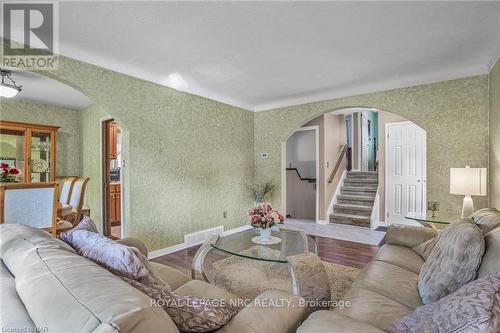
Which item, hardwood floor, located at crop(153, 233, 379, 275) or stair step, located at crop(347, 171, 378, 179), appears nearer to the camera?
hardwood floor, located at crop(153, 233, 379, 275)

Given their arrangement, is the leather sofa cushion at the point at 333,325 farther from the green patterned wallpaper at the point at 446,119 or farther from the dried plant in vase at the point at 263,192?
the dried plant in vase at the point at 263,192

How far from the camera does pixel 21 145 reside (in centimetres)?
434

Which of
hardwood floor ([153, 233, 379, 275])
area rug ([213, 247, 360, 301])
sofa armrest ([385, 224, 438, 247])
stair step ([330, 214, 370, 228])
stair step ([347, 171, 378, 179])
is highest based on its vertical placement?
stair step ([347, 171, 378, 179])

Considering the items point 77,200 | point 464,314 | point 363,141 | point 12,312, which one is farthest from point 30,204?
point 363,141

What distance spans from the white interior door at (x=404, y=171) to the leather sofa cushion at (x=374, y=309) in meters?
4.10

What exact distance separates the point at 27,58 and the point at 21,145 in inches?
107

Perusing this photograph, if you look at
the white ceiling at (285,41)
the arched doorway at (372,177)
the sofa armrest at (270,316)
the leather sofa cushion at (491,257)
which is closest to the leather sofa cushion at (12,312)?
the sofa armrest at (270,316)

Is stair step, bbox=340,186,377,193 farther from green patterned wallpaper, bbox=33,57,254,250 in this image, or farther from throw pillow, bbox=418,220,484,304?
throw pillow, bbox=418,220,484,304

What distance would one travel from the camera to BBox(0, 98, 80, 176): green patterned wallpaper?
14.7ft

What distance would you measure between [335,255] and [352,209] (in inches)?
94.7

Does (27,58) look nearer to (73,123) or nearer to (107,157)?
(107,157)

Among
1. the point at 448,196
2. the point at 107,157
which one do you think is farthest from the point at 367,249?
the point at 107,157

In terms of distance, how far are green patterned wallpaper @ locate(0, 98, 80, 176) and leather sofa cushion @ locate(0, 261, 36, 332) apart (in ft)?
16.0

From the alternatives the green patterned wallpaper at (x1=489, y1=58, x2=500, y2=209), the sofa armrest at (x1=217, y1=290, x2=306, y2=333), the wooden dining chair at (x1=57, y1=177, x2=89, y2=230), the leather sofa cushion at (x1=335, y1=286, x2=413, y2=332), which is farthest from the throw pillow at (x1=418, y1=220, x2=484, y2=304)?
the wooden dining chair at (x1=57, y1=177, x2=89, y2=230)
